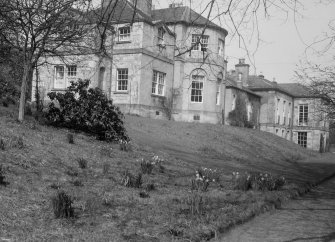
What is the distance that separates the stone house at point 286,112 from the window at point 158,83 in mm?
17378

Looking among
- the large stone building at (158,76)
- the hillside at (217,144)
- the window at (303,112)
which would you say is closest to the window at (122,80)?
the large stone building at (158,76)

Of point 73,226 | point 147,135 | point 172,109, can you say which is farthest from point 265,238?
point 172,109

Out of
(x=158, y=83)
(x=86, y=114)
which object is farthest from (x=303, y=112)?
(x=86, y=114)

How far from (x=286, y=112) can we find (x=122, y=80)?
31007 mm

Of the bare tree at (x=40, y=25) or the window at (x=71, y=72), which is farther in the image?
the window at (x=71, y=72)

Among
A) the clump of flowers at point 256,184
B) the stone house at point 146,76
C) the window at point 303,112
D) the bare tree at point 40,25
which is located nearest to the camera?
the bare tree at point 40,25

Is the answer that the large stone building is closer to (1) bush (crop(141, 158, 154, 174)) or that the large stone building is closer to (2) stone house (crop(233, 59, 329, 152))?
(2) stone house (crop(233, 59, 329, 152))

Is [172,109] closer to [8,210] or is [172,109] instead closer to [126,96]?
A: [126,96]

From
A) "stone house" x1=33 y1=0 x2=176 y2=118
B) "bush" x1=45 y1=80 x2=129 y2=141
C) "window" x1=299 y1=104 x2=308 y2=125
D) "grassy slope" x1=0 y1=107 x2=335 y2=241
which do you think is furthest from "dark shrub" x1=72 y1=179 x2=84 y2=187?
"window" x1=299 y1=104 x2=308 y2=125

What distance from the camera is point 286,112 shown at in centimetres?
5428

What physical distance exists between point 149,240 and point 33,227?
1.49m

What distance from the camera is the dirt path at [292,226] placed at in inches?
241

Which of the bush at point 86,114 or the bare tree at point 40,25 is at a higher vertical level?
the bare tree at point 40,25

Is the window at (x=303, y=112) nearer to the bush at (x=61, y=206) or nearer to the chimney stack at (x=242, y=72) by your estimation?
the chimney stack at (x=242, y=72)
